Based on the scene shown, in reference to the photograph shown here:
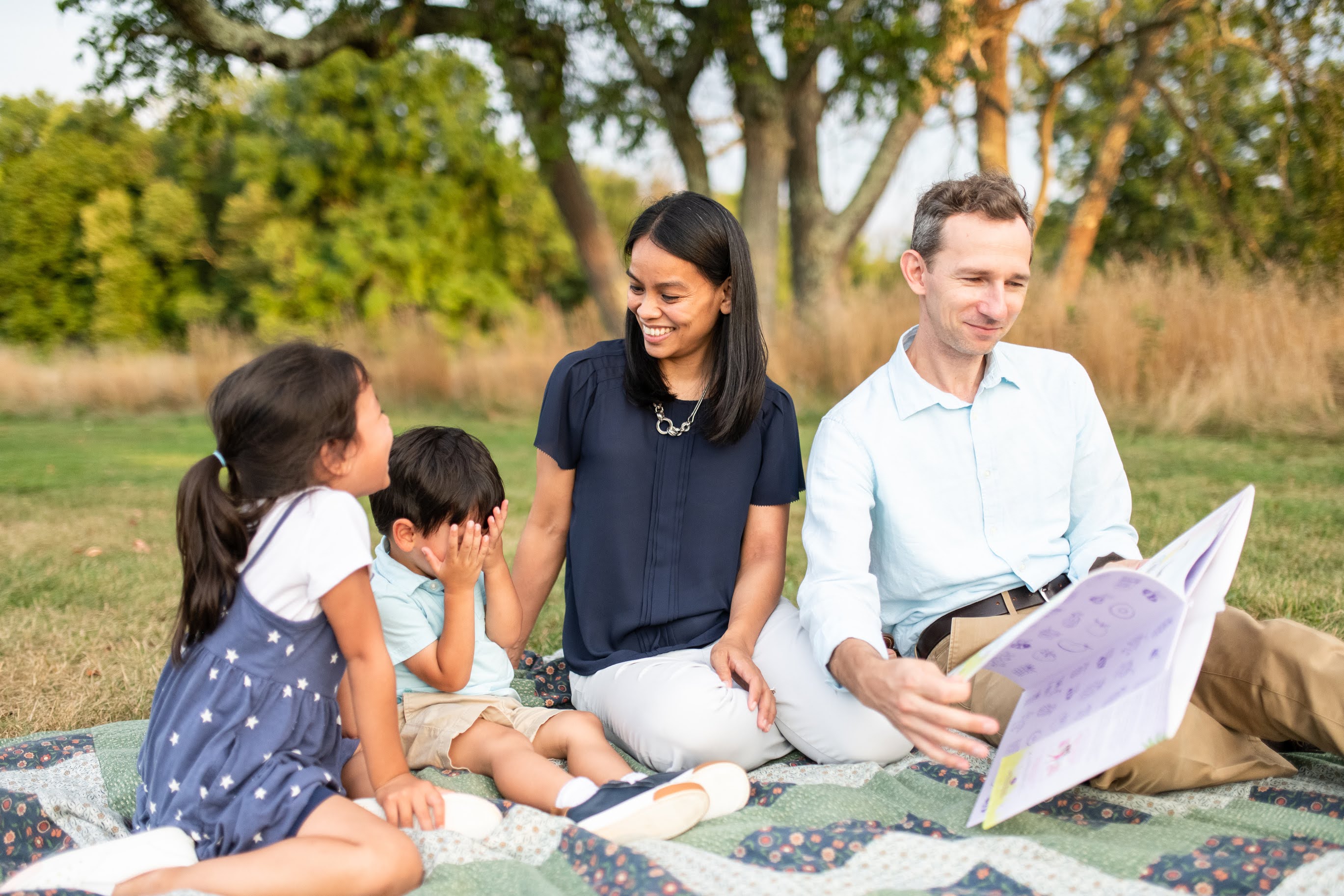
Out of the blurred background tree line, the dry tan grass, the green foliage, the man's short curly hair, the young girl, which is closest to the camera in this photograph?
the young girl

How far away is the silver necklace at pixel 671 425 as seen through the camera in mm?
2818

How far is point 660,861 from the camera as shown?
1.89 metres

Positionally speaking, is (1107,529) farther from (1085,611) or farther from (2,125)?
(2,125)

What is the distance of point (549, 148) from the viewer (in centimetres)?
1130

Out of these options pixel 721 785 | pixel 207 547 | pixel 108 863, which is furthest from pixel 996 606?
pixel 108 863

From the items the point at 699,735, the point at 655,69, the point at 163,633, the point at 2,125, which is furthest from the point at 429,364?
the point at 2,125

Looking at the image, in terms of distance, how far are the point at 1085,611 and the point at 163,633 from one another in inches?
133

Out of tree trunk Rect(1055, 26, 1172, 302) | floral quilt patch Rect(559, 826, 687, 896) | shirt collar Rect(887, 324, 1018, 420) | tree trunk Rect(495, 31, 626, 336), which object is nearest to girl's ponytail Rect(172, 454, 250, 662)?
floral quilt patch Rect(559, 826, 687, 896)

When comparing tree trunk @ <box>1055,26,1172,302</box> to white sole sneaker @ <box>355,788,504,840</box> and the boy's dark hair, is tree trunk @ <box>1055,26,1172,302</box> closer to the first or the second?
the boy's dark hair

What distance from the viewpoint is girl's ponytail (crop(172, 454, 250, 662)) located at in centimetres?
196

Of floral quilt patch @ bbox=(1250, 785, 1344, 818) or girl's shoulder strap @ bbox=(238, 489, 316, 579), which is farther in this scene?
floral quilt patch @ bbox=(1250, 785, 1344, 818)

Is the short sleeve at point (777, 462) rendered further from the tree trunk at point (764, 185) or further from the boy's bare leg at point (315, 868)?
the tree trunk at point (764, 185)

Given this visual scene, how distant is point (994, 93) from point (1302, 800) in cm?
1222

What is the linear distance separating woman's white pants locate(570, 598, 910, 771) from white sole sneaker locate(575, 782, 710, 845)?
0.40 m
